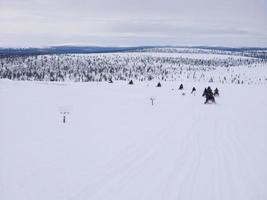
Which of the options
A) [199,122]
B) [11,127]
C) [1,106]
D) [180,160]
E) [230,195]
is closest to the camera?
[230,195]

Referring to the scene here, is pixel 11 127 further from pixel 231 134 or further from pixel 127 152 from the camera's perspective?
pixel 231 134

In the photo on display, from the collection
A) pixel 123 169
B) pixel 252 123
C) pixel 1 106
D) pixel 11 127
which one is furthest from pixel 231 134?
pixel 1 106

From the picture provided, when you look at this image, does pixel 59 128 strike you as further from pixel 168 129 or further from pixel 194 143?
pixel 194 143

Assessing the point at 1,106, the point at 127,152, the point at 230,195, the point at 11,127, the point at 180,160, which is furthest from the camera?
the point at 1,106

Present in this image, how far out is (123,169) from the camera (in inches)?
421

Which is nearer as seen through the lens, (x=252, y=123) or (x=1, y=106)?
(x=252, y=123)

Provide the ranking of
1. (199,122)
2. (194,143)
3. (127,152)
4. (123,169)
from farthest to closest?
(199,122), (194,143), (127,152), (123,169)

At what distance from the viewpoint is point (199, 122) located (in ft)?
68.6

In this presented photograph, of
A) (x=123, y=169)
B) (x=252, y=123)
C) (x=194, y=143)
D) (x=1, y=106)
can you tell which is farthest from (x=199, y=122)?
(x=1, y=106)

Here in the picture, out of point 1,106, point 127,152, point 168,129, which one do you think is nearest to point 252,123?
point 168,129

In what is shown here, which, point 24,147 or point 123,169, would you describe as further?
point 24,147

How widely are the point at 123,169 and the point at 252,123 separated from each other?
13435 millimetres

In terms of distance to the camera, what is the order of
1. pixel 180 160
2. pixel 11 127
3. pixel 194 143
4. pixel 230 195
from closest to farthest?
pixel 230 195, pixel 180 160, pixel 194 143, pixel 11 127

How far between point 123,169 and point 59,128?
7860 mm
